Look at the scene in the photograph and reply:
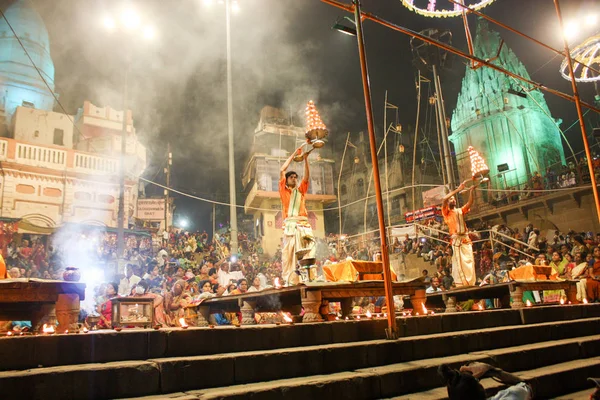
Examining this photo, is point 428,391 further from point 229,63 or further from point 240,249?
point 240,249

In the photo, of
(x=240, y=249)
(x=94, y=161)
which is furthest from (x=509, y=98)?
(x=94, y=161)

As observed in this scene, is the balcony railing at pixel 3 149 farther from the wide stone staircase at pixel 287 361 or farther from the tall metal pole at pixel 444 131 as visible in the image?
the wide stone staircase at pixel 287 361

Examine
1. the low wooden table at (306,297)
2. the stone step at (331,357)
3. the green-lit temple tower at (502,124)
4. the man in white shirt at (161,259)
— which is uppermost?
the green-lit temple tower at (502,124)

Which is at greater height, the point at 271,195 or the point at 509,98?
the point at 509,98

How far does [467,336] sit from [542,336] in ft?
6.26

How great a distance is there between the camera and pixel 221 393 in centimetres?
323

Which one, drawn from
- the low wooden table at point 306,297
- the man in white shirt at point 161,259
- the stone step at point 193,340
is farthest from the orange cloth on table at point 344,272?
the man in white shirt at point 161,259

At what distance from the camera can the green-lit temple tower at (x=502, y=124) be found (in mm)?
33156

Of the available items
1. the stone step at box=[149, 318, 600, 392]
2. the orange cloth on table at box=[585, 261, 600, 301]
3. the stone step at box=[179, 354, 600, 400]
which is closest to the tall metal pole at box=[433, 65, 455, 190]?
the orange cloth on table at box=[585, 261, 600, 301]

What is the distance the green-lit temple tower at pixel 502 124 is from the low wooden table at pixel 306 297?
2890 cm

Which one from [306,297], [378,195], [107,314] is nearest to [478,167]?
[378,195]

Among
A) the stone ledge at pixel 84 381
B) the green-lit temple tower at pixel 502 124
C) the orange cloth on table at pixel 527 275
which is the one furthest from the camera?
the green-lit temple tower at pixel 502 124

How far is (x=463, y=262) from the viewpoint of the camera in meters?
10.1

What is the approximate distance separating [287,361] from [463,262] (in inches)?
288
